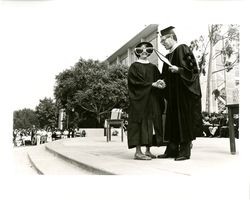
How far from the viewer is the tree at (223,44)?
366cm

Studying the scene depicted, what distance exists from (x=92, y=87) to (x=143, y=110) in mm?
1445

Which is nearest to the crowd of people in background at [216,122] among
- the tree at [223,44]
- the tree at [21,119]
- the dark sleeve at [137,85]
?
the tree at [223,44]

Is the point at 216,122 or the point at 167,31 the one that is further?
the point at 216,122

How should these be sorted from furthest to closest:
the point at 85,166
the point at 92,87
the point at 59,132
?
1. the point at 59,132
2. the point at 92,87
3. the point at 85,166

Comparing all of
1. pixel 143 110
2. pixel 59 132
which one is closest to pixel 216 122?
pixel 59 132

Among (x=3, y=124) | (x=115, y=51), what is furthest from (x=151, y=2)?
(x=3, y=124)

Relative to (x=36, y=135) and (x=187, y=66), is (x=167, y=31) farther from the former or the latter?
(x=36, y=135)

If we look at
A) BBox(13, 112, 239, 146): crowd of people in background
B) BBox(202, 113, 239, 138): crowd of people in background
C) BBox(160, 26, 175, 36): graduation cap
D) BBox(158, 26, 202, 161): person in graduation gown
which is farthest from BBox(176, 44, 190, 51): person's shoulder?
BBox(202, 113, 239, 138): crowd of people in background

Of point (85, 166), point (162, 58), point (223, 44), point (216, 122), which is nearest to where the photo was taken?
point (85, 166)

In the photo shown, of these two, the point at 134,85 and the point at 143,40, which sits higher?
the point at 143,40

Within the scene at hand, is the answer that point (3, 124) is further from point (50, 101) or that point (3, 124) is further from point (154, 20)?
point (154, 20)

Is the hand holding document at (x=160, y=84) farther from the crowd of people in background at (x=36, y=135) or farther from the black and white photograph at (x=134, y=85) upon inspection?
the crowd of people in background at (x=36, y=135)

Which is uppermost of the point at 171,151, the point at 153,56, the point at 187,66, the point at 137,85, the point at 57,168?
the point at 153,56

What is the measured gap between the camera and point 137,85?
339 cm
